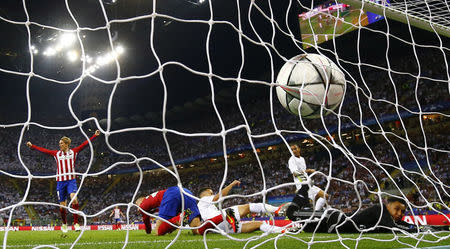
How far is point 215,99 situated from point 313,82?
18.9m

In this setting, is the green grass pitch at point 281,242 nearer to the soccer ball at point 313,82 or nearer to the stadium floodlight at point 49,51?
the soccer ball at point 313,82

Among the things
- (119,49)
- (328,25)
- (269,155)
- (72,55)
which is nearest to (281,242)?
(328,25)

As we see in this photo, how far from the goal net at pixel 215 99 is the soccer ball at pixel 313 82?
4937mm

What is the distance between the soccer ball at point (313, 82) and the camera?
2.92m

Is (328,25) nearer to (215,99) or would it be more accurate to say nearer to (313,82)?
(313,82)

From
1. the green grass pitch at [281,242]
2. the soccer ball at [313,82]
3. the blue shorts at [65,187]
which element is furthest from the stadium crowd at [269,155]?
the soccer ball at [313,82]

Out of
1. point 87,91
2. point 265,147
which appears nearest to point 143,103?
point 87,91

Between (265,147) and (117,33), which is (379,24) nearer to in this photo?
(265,147)

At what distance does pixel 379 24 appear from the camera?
15562 millimetres

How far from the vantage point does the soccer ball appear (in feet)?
9.59

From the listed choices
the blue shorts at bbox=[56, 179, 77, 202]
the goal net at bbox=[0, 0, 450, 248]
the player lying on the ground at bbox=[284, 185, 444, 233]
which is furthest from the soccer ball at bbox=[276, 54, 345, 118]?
the goal net at bbox=[0, 0, 450, 248]

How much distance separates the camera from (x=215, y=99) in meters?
21.7

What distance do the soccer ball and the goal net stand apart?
4.94 m

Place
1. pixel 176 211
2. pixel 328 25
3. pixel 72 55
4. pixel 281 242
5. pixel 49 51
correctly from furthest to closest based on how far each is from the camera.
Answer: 1. pixel 72 55
2. pixel 49 51
3. pixel 328 25
4. pixel 176 211
5. pixel 281 242
